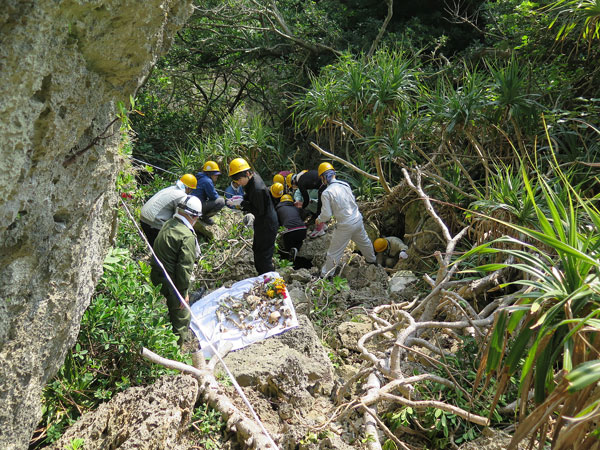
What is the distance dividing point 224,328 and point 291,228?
120 inches

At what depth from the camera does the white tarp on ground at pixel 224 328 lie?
463 centimetres

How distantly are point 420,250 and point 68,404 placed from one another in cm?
510

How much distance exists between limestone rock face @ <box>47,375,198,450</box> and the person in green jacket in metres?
1.36

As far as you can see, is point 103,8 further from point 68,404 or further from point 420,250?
point 420,250

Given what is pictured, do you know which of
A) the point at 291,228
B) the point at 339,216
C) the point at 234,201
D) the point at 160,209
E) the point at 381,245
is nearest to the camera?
the point at 160,209

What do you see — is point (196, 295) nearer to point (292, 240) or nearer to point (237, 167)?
point (237, 167)

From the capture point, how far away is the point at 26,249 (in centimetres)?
244

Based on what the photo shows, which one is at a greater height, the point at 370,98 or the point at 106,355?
the point at 370,98

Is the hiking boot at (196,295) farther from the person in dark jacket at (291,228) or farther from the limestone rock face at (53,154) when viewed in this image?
the limestone rock face at (53,154)

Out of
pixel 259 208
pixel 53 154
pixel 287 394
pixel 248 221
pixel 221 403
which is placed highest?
pixel 53 154

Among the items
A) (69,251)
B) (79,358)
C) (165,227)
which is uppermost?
(69,251)

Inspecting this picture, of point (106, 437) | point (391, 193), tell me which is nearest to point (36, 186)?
point (106, 437)

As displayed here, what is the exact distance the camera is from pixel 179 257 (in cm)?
463

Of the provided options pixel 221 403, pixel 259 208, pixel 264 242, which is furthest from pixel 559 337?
pixel 264 242
